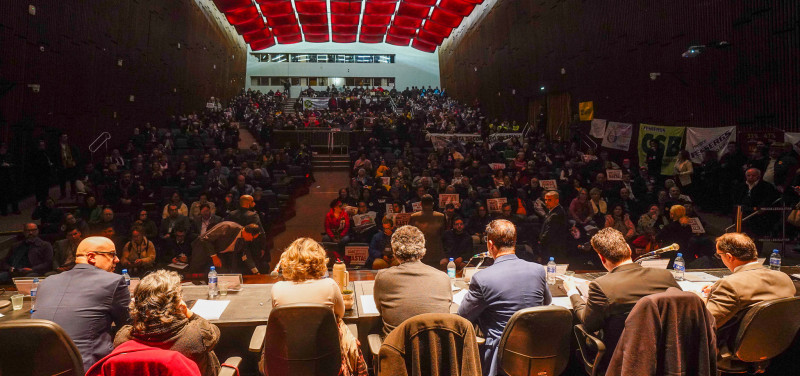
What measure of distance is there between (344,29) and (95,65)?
60.9 feet

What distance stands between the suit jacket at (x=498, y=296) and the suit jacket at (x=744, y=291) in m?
1.07

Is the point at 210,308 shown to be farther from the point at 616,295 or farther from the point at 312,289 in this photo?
the point at 616,295

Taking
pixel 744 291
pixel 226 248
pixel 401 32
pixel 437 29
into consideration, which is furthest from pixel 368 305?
pixel 401 32

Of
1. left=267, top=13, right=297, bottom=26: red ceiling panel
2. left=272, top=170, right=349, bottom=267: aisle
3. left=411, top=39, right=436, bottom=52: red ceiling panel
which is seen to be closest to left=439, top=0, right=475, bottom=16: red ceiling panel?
left=411, top=39, right=436, bottom=52: red ceiling panel

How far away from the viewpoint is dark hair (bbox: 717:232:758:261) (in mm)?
3316

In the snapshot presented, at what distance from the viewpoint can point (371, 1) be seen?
77.9 ft

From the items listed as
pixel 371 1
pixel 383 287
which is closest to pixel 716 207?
pixel 383 287

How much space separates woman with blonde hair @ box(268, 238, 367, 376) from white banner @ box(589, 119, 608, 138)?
489 inches

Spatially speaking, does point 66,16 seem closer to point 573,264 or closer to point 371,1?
point 573,264

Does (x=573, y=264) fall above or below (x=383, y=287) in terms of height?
below

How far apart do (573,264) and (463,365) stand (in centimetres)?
522

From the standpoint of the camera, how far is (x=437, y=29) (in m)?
29.5

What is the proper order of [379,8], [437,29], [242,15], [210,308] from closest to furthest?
[210,308] < [379,8] < [242,15] < [437,29]

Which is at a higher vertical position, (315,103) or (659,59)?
(315,103)
